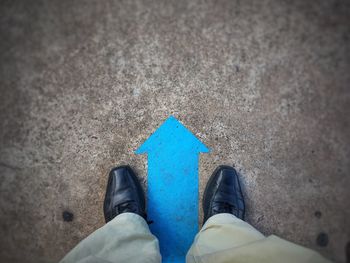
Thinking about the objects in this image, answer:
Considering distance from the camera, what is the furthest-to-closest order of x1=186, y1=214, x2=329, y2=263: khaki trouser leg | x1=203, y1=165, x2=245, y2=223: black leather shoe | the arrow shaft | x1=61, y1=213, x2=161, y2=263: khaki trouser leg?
1. the arrow shaft
2. x1=203, y1=165, x2=245, y2=223: black leather shoe
3. x1=61, y1=213, x2=161, y2=263: khaki trouser leg
4. x1=186, y1=214, x2=329, y2=263: khaki trouser leg

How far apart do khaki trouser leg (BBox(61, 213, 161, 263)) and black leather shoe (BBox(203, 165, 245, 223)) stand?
0.51 meters

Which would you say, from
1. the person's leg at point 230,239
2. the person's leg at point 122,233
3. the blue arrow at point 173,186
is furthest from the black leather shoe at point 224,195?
the person's leg at point 122,233

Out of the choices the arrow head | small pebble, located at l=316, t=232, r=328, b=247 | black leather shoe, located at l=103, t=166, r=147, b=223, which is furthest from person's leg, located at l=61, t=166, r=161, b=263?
small pebble, located at l=316, t=232, r=328, b=247

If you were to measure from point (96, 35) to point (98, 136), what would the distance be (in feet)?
2.48

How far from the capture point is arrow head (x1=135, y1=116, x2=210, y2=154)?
6.60 ft

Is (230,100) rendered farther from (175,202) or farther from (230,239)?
(230,239)

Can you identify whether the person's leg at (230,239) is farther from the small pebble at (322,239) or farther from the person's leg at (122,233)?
the small pebble at (322,239)

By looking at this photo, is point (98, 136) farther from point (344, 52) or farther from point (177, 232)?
point (344, 52)

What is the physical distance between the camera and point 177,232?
2.02 meters

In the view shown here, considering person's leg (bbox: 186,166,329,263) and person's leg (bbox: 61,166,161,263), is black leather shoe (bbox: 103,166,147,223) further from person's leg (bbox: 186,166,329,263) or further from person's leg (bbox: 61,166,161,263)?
person's leg (bbox: 186,166,329,263)

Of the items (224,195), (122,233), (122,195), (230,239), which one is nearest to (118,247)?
(122,233)

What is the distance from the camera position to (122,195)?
6.35ft

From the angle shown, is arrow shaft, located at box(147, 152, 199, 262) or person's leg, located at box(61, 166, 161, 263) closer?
person's leg, located at box(61, 166, 161, 263)

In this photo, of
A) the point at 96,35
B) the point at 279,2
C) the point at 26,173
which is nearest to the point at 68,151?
the point at 26,173
